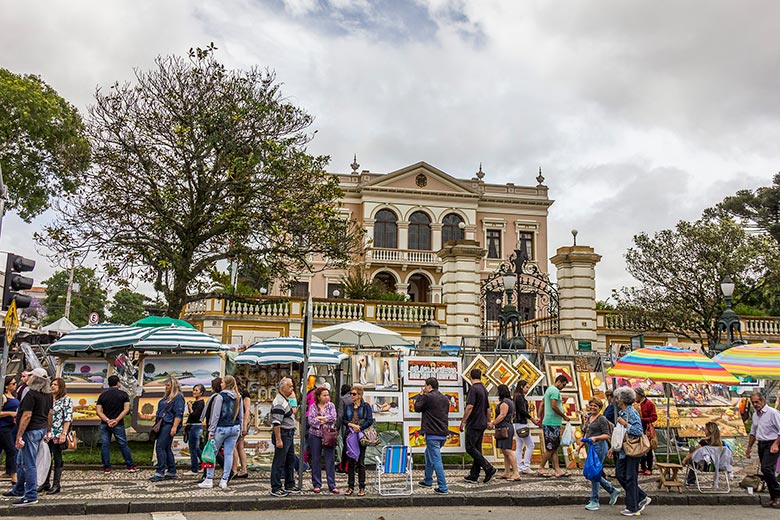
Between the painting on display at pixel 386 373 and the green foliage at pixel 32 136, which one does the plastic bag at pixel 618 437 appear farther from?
the green foliage at pixel 32 136

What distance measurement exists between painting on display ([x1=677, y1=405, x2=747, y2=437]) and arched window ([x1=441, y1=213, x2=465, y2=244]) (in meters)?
33.7

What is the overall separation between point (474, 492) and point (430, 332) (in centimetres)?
952

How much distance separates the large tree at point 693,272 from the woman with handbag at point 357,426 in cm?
1667

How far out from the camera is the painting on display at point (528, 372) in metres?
13.5

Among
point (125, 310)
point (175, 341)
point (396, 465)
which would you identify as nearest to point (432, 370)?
point (396, 465)

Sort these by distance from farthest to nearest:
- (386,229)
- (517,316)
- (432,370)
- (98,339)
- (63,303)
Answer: (63,303) → (386,229) → (517,316) → (98,339) → (432,370)

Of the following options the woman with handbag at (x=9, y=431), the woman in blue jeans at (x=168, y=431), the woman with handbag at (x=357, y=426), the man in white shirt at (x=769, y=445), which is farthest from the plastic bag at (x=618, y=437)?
the woman with handbag at (x=9, y=431)

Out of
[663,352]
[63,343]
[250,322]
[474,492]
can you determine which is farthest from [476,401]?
[250,322]

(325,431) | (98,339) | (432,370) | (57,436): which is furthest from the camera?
(98,339)

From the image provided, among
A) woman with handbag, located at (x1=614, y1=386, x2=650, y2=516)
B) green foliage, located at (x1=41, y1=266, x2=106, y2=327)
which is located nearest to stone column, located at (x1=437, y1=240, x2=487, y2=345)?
woman with handbag, located at (x1=614, y1=386, x2=650, y2=516)

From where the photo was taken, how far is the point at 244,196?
59.8 ft

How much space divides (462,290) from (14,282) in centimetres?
1404

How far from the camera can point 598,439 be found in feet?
32.4

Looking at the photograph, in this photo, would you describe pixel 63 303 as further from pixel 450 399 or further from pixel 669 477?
pixel 669 477
